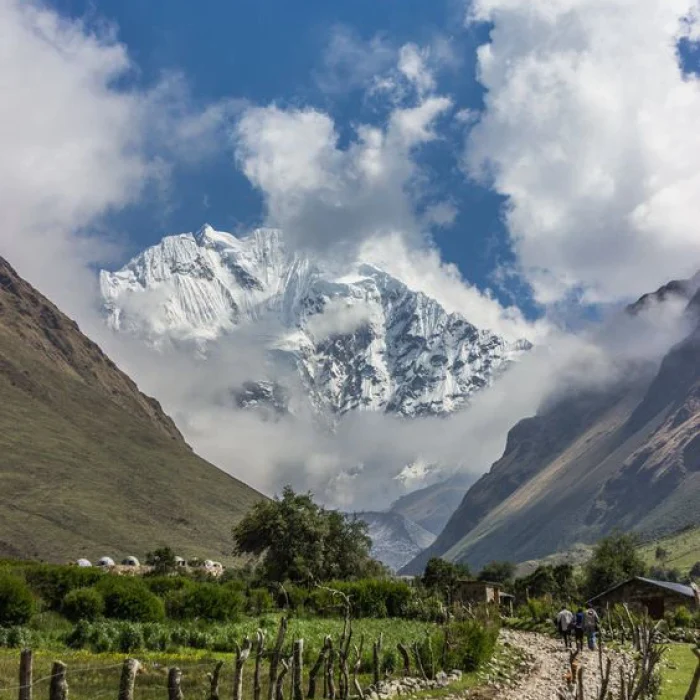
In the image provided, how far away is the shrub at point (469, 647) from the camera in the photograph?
29.1 meters

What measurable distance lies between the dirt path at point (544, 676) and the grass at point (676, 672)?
59.8 inches

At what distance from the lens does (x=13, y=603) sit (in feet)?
126

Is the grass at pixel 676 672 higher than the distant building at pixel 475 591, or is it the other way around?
the distant building at pixel 475 591

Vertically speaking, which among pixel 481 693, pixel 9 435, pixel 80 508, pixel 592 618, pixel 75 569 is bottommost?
pixel 481 693

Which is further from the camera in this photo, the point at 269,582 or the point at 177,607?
the point at 269,582


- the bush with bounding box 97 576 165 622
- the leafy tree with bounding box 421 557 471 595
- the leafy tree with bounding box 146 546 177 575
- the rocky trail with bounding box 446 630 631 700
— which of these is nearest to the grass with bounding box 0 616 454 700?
the rocky trail with bounding box 446 630 631 700

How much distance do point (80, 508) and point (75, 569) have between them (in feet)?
352

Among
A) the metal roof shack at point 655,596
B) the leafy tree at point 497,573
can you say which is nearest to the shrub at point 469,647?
the metal roof shack at point 655,596

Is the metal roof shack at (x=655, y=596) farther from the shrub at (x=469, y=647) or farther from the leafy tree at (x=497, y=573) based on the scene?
the leafy tree at (x=497, y=573)

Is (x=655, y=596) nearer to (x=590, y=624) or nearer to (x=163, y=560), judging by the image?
(x=590, y=624)

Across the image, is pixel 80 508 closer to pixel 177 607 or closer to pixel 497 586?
→ pixel 497 586

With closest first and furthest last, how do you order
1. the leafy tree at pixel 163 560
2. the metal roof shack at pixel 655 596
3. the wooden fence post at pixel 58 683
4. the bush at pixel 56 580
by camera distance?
the wooden fence post at pixel 58 683, the bush at pixel 56 580, the metal roof shack at pixel 655 596, the leafy tree at pixel 163 560

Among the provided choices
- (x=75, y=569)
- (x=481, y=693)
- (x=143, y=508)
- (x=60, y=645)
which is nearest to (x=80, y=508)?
(x=143, y=508)

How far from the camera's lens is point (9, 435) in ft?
584
